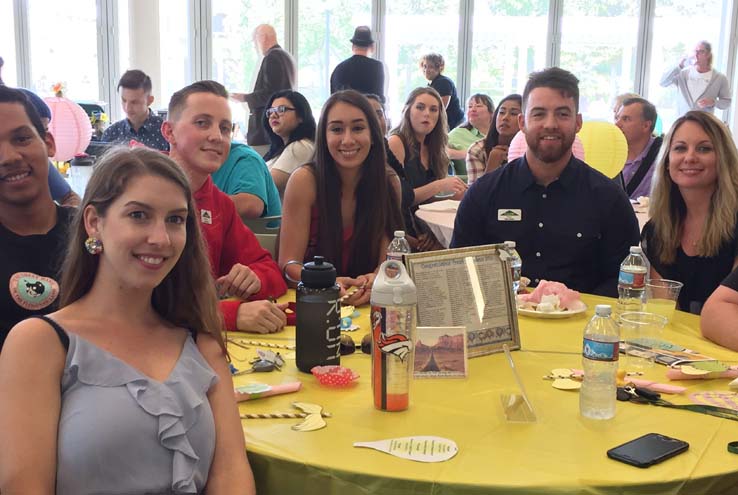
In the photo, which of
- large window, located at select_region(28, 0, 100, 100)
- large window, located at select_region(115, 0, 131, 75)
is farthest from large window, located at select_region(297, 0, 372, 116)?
large window, located at select_region(28, 0, 100, 100)

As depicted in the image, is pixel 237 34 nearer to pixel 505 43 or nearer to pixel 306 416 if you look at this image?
pixel 505 43

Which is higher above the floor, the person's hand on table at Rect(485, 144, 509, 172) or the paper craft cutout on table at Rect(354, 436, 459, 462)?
the person's hand on table at Rect(485, 144, 509, 172)

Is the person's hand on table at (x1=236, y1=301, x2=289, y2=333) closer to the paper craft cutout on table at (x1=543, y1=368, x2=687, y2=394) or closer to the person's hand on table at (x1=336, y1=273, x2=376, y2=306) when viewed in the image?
the person's hand on table at (x1=336, y1=273, x2=376, y2=306)

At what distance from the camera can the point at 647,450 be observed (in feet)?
4.10

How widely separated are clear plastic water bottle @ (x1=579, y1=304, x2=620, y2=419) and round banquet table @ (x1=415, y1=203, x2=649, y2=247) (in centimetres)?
211

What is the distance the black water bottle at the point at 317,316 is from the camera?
5.21 feet

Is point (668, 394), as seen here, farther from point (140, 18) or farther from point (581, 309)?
point (140, 18)

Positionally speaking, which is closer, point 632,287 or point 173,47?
point 632,287

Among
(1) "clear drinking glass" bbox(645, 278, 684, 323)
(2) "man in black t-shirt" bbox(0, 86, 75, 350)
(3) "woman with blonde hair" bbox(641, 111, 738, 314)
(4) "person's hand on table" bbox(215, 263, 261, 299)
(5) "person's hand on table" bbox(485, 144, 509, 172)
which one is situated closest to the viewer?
(2) "man in black t-shirt" bbox(0, 86, 75, 350)

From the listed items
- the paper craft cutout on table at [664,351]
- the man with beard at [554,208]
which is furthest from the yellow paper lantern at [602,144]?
the paper craft cutout on table at [664,351]

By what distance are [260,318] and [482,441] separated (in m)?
0.81

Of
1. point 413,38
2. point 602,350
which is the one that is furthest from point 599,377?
point 413,38

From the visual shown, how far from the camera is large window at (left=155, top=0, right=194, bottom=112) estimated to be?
9.32 meters

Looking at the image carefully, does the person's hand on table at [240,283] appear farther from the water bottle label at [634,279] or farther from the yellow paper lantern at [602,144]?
the yellow paper lantern at [602,144]
